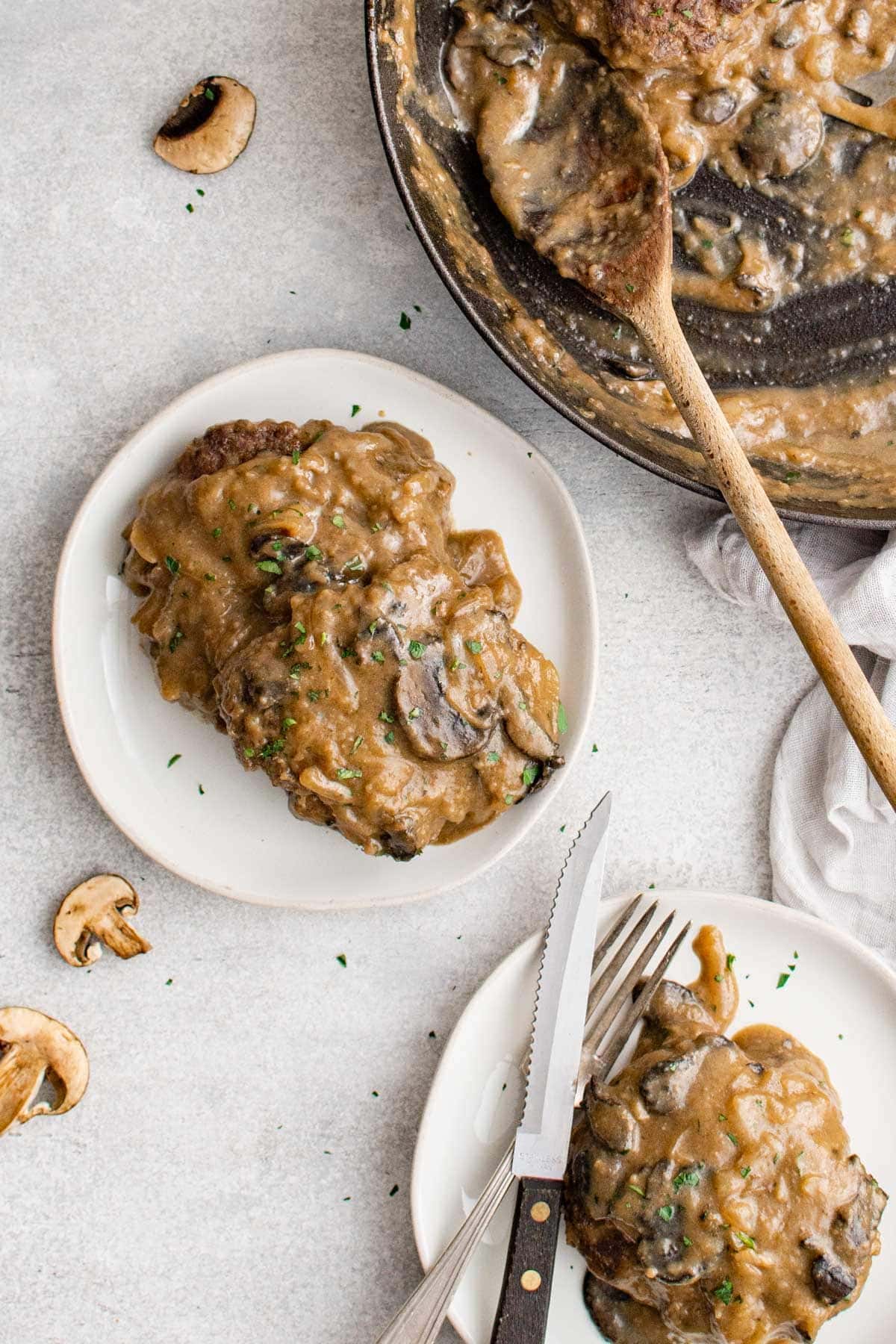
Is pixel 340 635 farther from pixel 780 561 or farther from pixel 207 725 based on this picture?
pixel 780 561

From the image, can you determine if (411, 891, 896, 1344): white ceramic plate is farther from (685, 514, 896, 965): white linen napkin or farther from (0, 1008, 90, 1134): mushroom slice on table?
(0, 1008, 90, 1134): mushroom slice on table

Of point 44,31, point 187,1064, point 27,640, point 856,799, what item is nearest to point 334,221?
point 44,31

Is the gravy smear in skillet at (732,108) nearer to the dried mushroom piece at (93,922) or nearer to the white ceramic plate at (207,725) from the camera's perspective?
the white ceramic plate at (207,725)

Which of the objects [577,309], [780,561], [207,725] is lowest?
[207,725]

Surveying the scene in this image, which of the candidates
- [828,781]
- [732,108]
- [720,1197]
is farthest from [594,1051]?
[732,108]

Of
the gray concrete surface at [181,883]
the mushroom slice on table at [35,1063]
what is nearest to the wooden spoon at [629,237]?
the gray concrete surface at [181,883]

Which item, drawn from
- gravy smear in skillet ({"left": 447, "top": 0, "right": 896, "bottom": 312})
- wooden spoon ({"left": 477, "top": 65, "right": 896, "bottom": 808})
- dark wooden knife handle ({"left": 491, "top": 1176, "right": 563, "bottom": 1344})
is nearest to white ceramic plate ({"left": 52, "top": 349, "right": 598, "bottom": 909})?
wooden spoon ({"left": 477, "top": 65, "right": 896, "bottom": 808})
